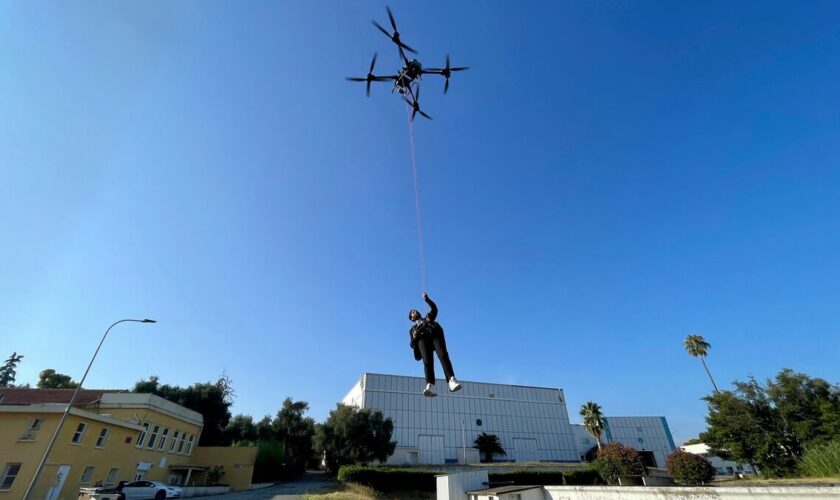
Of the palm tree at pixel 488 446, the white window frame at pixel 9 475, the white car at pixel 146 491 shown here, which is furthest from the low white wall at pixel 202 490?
the palm tree at pixel 488 446

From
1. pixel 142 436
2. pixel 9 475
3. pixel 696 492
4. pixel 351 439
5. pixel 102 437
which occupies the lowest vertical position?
pixel 696 492

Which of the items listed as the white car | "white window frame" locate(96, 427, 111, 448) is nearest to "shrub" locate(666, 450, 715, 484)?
the white car

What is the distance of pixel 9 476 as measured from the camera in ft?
69.1

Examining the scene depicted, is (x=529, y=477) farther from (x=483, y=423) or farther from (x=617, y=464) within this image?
(x=483, y=423)

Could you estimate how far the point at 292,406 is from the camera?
58.6 m

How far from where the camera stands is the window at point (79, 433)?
2377cm

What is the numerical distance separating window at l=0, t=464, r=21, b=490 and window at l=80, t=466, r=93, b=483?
3.65m

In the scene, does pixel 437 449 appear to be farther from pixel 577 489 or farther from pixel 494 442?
pixel 577 489

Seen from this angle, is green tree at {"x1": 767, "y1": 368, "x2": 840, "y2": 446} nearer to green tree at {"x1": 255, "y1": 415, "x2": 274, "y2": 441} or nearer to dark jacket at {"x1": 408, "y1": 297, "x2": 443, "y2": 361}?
dark jacket at {"x1": 408, "y1": 297, "x2": 443, "y2": 361}

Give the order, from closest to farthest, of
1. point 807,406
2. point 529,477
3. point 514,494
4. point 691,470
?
point 514,494, point 691,470, point 529,477, point 807,406

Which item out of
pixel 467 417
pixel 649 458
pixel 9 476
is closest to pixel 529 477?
pixel 467 417

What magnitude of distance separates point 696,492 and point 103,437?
1372 inches

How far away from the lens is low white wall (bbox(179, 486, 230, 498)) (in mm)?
29297

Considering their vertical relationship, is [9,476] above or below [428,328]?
below
